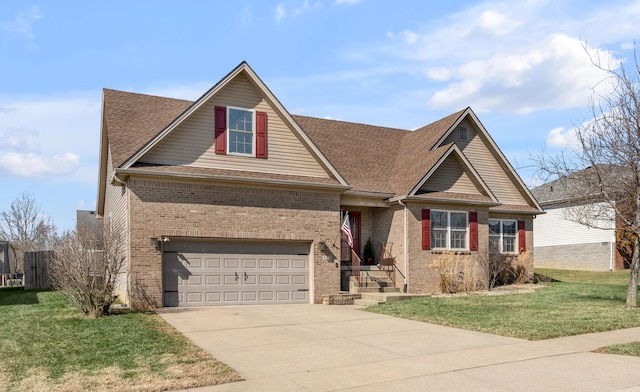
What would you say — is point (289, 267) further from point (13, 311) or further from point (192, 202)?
point (13, 311)

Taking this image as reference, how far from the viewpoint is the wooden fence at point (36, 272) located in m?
27.4

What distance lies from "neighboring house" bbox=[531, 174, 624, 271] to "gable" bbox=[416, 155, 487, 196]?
32.8ft

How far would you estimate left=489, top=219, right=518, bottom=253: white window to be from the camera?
940 inches

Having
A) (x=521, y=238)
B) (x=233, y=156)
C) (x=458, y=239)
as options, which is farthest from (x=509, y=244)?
(x=233, y=156)

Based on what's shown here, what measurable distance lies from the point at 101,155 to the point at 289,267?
31.4 ft

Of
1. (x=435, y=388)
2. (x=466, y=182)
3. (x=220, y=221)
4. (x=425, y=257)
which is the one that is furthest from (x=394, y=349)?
(x=466, y=182)

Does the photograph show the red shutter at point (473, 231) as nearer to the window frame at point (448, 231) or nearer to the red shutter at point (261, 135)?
the window frame at point (448, 231)

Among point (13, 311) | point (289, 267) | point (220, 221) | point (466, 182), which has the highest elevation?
point (466, 182)

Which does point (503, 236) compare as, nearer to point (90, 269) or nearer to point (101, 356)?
point (90, 269)

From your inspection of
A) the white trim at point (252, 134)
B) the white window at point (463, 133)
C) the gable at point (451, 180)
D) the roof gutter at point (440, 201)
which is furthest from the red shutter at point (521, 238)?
the white trim at point (252, 134)

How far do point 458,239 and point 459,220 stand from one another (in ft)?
2.41

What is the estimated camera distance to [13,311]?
16.2 meters

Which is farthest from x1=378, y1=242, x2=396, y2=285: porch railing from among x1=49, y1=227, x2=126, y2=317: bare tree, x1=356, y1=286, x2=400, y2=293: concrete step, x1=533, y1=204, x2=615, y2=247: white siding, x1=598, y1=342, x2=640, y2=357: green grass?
x1=533, y1=204, x2=615, y2=247: white siding

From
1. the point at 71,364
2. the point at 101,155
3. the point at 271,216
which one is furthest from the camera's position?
the point at 101,155
